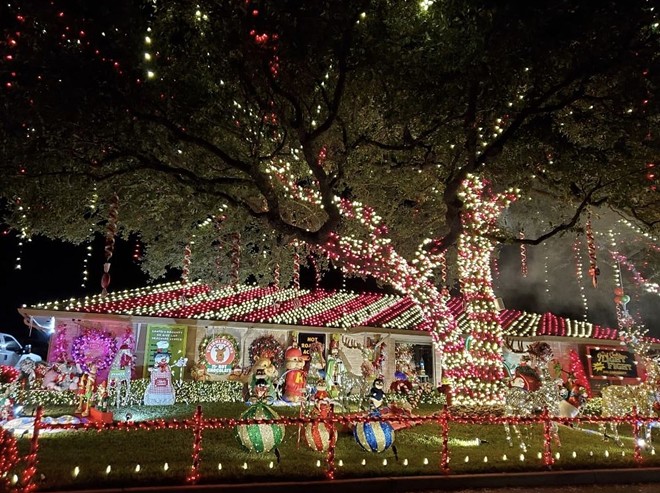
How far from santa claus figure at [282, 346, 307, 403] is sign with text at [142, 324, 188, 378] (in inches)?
184

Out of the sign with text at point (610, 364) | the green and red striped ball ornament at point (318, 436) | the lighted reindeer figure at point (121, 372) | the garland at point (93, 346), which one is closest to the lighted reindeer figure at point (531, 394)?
the green and red striped ball ornament at point (318, 436)

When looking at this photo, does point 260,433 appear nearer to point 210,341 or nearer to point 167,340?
point 210,341

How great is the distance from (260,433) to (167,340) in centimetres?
1002

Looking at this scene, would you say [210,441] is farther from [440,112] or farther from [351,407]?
[440,112]

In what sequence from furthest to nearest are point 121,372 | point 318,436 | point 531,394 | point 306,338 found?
point 306,338
point 121,372
point 531,394
point 318,436

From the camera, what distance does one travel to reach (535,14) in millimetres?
8773

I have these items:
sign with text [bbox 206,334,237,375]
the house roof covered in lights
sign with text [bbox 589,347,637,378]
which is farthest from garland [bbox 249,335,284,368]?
sign with text [bbox 589,347,637,378]

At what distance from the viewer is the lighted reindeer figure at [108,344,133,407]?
1358 cm

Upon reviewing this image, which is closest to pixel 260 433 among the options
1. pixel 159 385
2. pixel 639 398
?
pixel 159 385

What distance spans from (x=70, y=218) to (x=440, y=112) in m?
11.2

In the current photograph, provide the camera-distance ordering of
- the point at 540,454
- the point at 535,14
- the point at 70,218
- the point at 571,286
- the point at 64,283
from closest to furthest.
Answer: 1. the point at 535,14
2. the point at 540,454
3. the point at 70,218
4. the point at 571,286
5. the point at 64,283

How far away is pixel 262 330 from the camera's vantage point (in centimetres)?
1841

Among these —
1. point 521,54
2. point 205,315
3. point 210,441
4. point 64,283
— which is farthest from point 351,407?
point 64,283

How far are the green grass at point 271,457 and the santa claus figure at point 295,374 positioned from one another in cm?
189
